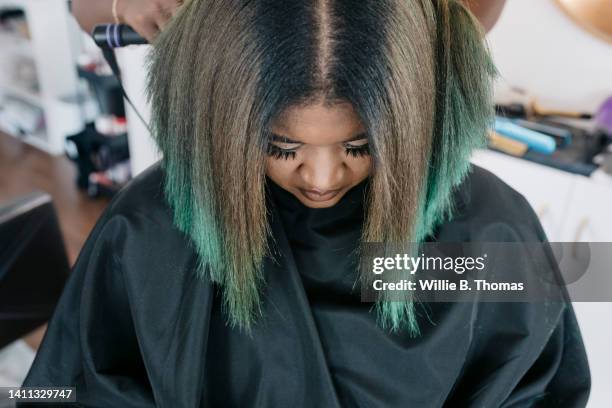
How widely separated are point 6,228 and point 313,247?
944 millimetres

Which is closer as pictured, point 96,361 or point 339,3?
point 339,3

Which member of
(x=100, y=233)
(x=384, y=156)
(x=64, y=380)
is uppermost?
(x=384, y=156)

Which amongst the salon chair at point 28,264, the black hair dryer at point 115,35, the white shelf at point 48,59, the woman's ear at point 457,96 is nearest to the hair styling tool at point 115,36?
the black hair dryer at point 115,35

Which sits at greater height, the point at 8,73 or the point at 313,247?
the point at 8,73

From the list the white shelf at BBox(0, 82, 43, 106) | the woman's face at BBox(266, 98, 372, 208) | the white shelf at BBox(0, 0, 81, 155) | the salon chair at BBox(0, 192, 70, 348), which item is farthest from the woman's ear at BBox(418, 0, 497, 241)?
the white shelf at BBox(0, 82, 43, 106)

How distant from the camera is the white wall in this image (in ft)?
5.33

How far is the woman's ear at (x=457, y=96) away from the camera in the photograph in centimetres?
69

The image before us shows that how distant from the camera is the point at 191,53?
66 cm

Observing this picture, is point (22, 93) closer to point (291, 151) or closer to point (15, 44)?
point (15, 44)

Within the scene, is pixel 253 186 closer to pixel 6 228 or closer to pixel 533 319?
pixel 533 319

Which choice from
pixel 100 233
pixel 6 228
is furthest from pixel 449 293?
pixel 6 228

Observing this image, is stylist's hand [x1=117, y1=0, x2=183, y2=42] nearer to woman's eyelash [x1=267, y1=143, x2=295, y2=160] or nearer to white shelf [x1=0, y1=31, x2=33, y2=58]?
woman's eyelash [x1=267, y1=143, x2=295, y2=160]

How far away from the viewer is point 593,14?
1.56m

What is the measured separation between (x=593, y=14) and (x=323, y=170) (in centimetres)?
128
